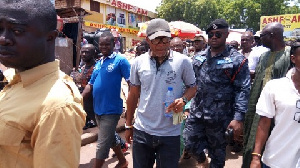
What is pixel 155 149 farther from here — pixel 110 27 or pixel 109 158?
pixel 110 27

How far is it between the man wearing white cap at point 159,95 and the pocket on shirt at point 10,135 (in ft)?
5.36

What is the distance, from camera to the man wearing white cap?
8.64 ft

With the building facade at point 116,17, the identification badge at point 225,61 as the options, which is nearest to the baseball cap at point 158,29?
the identification badge at point 225,61

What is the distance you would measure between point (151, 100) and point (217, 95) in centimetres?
93

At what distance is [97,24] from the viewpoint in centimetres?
2405

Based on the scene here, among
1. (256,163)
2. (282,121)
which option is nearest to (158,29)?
(282,121)

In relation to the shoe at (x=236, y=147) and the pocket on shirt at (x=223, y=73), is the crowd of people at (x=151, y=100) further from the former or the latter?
the shoe at (x=236, y=147)

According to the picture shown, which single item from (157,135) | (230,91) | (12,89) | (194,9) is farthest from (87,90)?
(194,9)

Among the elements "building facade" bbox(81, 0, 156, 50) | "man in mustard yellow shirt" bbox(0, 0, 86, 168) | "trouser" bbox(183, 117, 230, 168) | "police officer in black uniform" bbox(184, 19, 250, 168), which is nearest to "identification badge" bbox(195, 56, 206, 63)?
"police officer in black uniform" bbox(184, 19, 250, 168)

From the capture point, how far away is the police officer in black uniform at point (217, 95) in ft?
10.3

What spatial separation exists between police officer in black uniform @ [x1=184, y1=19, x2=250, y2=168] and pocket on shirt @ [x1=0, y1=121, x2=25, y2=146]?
2.39 m

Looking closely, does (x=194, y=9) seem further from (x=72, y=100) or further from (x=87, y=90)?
(x=72, y=100)

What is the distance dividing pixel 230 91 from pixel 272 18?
16.7 meters

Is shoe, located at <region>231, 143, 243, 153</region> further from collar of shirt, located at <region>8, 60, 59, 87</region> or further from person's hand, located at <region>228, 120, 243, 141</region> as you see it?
collar of shirt, located at <region>8, 60, 59, 87</region>
